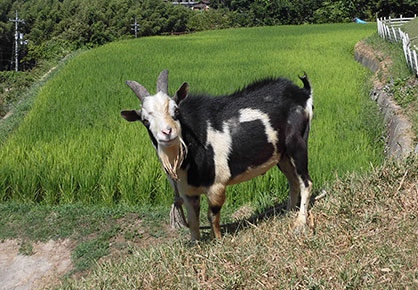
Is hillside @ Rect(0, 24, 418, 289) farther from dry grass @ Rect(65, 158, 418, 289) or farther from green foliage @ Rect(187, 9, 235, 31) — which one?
green foliage @ Rect(187, 9, 235, 31)

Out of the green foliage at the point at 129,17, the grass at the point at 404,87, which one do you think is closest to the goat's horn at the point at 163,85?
the grass at the point at 404,87

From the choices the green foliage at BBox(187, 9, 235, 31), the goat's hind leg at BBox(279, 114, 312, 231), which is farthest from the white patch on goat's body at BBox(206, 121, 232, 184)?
the green foliage at BBox(187, 9, 235, 31)

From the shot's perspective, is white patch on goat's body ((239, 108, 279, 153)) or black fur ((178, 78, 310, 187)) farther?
white patch on goat's body ((239, 108, 279, 153))

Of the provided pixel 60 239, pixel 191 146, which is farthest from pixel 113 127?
pixel 191 146

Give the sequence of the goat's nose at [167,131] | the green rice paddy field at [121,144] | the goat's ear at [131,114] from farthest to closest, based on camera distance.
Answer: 1. the green rice paddy field at [121,144]
2. the goat's ear at [131,114]
3. the goat's nose at [167,131]

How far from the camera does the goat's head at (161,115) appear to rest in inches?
103

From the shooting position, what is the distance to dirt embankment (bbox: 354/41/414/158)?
464 cm

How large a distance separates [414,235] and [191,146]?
133 cm

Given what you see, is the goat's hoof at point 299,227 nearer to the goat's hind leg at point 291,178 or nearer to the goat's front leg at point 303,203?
the goat's front leg at point 303,203

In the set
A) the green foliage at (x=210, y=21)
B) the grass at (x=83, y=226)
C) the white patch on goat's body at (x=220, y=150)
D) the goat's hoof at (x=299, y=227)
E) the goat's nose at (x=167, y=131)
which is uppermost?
the goat's nose at (x=167, y=131)

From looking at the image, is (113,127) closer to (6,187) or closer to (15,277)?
(6,187)

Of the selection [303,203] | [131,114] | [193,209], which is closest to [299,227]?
[303,203]

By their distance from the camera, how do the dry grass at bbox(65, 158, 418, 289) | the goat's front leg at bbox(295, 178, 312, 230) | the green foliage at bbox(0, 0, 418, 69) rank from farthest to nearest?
the green foliage at bbox(0, 0, 418, 69)
the goat's front leg at bbox(295, 178, 312, 230)
the dry grass at bbox(65, 158, 418, 289)

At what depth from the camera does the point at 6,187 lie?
16.8 ft
